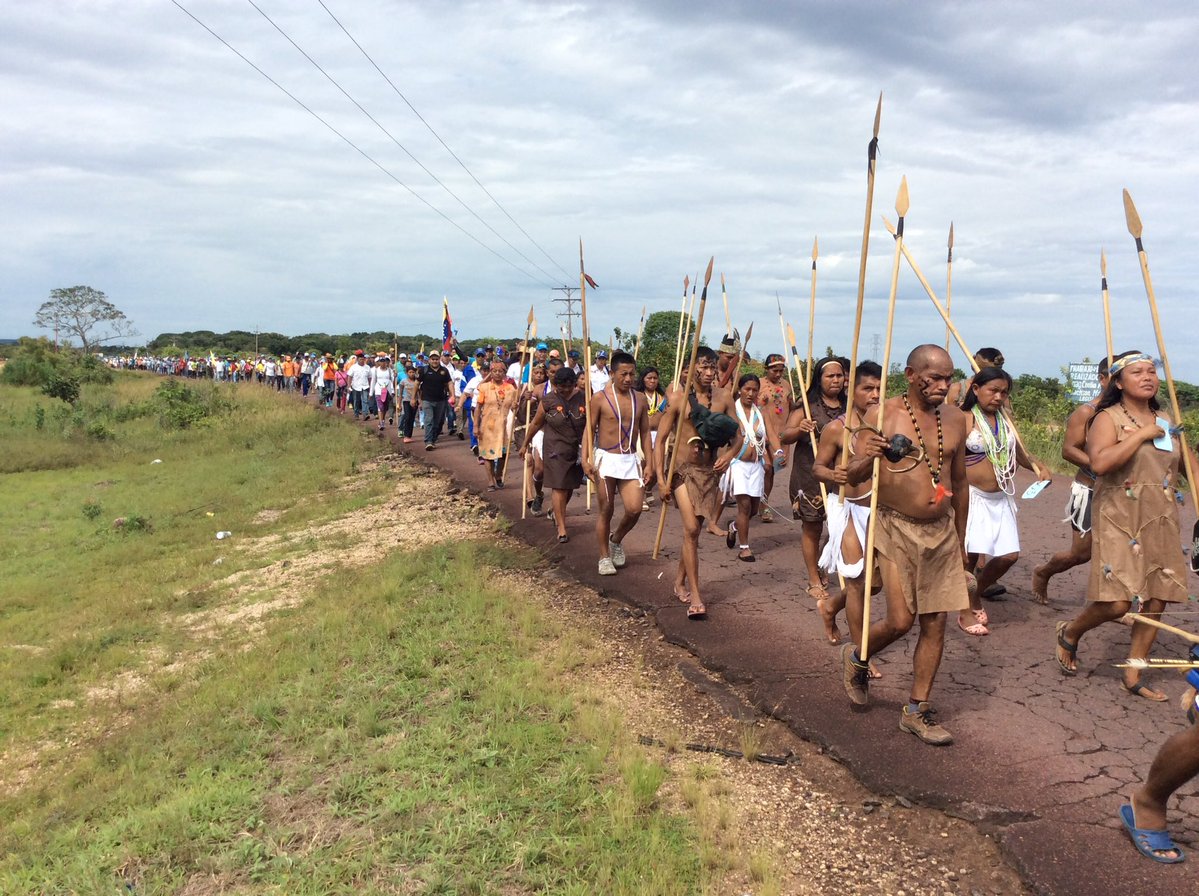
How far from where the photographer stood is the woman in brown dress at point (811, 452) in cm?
685

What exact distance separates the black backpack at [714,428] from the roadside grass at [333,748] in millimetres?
1845

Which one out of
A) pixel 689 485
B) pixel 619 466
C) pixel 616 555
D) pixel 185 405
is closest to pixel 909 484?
pixel 689 485

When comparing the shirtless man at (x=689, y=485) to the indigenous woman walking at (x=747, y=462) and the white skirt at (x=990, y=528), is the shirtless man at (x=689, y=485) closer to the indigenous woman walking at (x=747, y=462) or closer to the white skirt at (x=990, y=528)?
the indigenous woman walking at (x=747, y=462)

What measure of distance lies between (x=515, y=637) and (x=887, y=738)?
2.81 metres

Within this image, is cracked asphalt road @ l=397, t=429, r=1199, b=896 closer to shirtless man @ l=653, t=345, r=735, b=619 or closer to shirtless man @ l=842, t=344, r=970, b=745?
shirtless man @ l=653, t=345, r=735, b=619

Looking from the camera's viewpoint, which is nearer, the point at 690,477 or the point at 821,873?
the point at 821,873

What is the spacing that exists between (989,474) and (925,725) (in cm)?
235

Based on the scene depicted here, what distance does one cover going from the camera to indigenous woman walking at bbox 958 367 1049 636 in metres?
6.14

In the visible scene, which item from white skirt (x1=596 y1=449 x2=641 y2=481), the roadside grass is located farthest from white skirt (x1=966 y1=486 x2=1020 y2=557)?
the roadside grass

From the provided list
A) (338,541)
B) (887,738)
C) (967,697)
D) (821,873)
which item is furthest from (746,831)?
(338,541)

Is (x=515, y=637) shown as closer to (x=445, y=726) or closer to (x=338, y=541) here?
(x=445, y=726)

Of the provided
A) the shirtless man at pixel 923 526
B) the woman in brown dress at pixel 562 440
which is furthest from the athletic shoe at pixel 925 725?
the woman in brown dress at pixel 562 440

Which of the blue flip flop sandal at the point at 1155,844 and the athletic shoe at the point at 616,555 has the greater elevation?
the blue flip flop sandal at the point at 1155,844

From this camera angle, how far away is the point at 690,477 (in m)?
6.89
